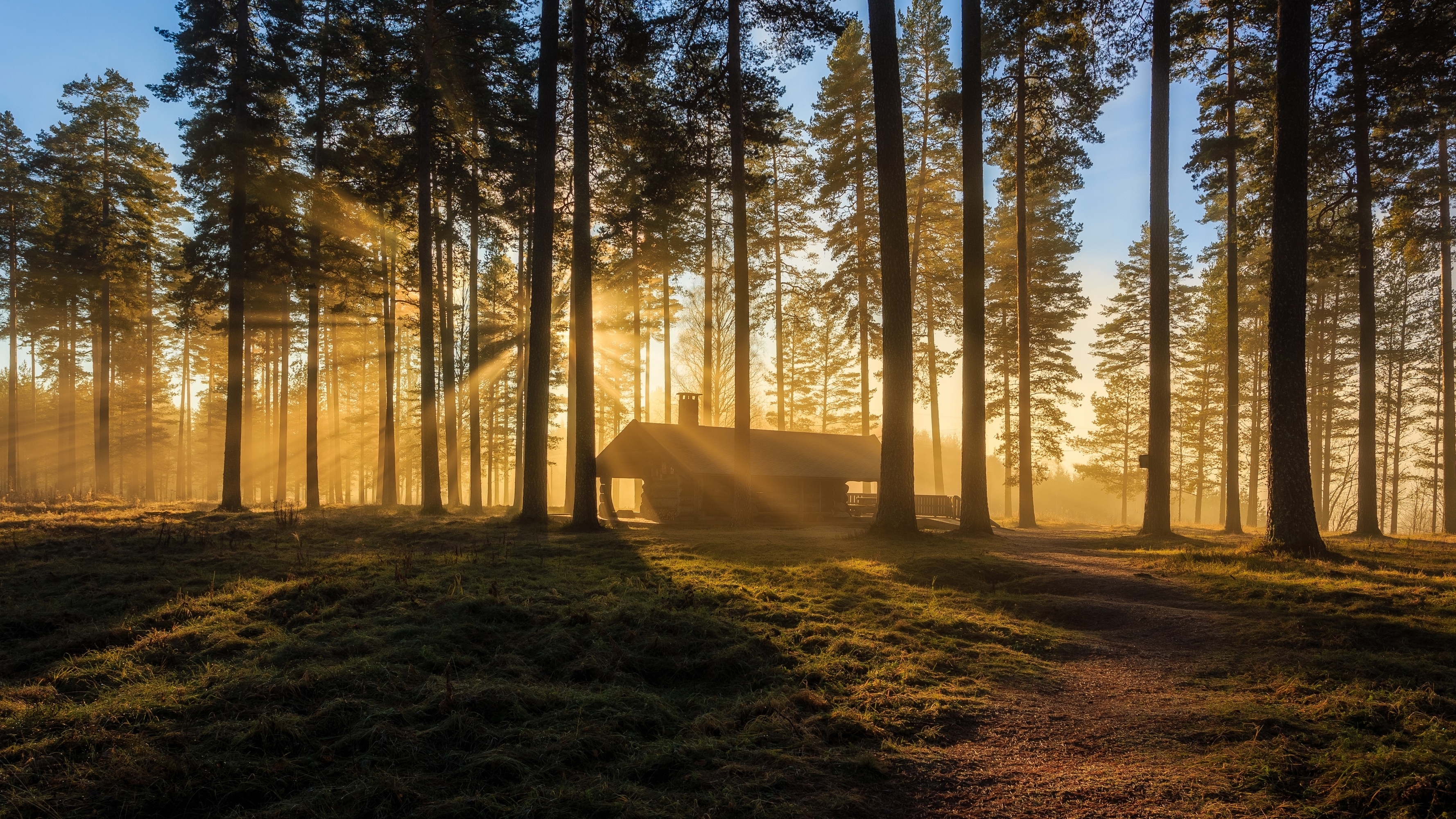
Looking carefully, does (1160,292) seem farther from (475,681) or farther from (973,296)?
(475,681)

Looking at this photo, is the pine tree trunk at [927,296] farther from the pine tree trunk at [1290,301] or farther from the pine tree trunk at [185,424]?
the pine tree trunk at [185,424]

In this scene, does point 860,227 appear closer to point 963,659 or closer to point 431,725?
point 963,659

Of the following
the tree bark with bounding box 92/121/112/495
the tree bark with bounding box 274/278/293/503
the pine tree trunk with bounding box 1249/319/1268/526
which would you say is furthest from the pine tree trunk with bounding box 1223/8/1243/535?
the tree bark with bounding box 92/121/112/495

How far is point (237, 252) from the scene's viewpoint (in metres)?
21.1

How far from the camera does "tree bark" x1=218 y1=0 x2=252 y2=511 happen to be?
2091cm

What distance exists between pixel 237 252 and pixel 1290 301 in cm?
2694

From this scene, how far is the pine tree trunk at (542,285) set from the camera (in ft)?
55.3

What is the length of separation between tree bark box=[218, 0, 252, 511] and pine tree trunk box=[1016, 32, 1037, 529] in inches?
953

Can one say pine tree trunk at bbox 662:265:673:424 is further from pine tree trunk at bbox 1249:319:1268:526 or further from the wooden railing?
pine tree trunk at bbox 1249:319:1268:526

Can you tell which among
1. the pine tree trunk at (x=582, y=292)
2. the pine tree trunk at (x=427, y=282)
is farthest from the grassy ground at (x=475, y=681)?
the pine tree trunk at (x=427, y=282)

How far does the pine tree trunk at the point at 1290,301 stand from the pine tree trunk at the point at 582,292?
13.4 m

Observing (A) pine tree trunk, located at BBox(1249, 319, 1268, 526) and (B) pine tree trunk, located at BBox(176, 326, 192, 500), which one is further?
(B) pine tree trunk, located at BBox(176, 326, 192, 500)

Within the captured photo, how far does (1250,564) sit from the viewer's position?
9.98 m

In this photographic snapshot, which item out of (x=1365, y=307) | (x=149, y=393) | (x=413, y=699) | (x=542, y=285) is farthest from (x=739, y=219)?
(x=149, y=393)
